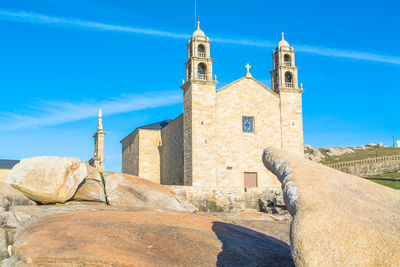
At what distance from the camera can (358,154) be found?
67.2m

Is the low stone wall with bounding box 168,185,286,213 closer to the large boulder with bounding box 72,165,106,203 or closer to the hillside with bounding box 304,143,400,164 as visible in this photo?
the large boulder with bounding box 72,165,106,203

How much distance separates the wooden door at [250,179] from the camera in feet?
102

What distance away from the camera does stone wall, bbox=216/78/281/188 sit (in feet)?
101

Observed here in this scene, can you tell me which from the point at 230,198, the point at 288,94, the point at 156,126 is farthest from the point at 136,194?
the point at 156,126

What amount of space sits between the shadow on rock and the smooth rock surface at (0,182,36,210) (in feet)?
18.4

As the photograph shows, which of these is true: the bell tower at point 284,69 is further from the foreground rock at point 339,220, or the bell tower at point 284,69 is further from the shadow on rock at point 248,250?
the foreground rock at point 339,220

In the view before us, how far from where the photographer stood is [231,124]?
31.6 metres

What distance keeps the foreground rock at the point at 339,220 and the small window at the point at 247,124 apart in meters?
25.8

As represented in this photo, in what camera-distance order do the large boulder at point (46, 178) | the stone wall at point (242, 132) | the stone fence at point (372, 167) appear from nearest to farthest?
the large boulder at point (46, 178)
the stone wall at point (242, 132)
the stone fence at point (372, 167)

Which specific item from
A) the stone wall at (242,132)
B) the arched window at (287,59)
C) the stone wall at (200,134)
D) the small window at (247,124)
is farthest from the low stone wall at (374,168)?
the stone wall at (200,134)

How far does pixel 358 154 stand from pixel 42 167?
64493 mm

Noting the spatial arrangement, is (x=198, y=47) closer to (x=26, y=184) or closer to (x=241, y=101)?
(x=241, y=101)

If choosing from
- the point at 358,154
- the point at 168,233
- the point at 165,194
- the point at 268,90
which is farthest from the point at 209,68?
the point at 358,154

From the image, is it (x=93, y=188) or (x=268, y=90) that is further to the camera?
(x=268, y=90)
